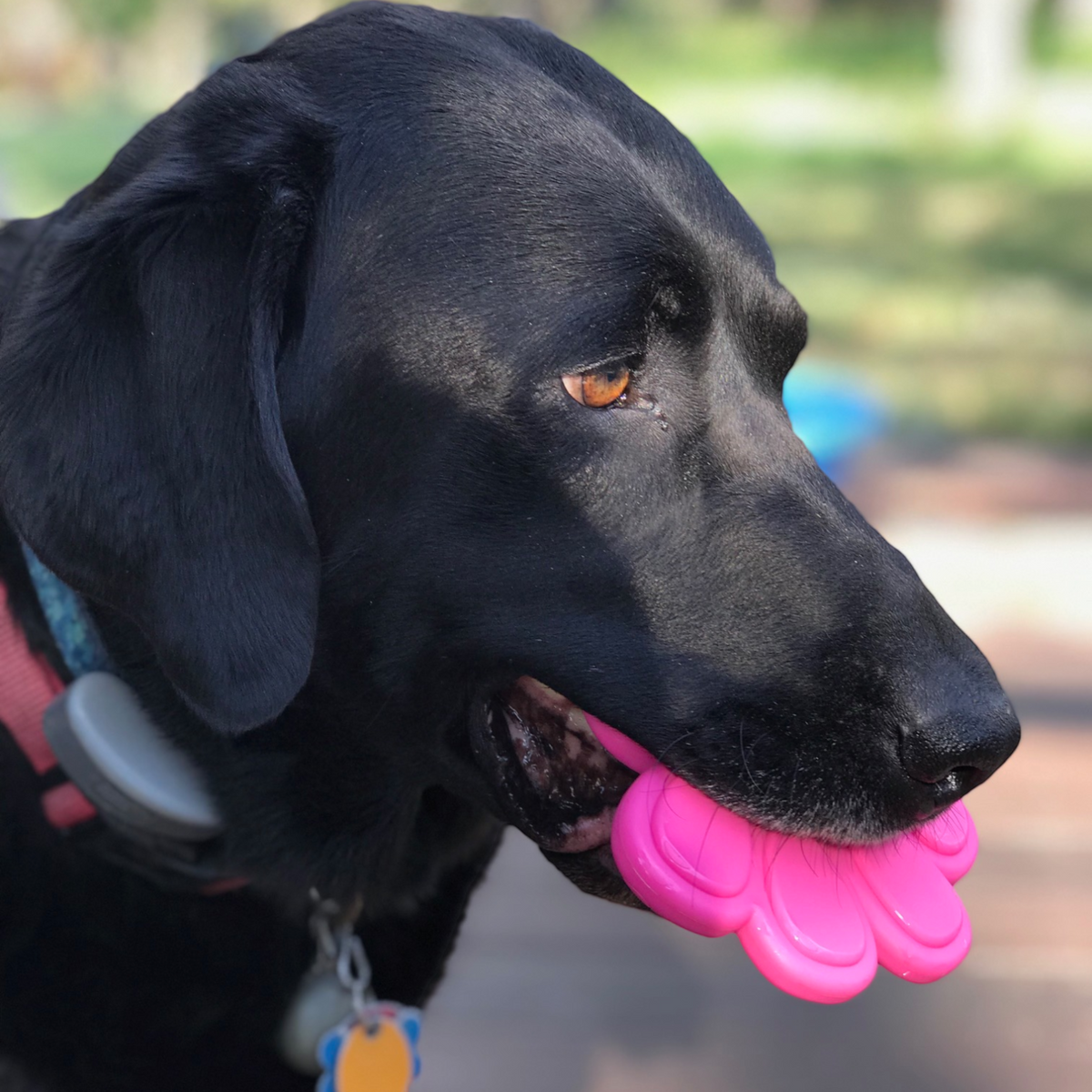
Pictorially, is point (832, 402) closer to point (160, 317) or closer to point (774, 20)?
point (160, 317)

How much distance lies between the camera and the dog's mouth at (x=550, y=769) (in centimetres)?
169

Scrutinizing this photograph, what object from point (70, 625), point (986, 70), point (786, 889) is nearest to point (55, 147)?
point (986, 70)

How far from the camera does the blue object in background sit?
575 cm

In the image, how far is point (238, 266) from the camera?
1.62 meters

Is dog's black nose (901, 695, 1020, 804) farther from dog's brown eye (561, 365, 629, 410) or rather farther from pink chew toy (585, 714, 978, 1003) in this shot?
dog's brown eye (561, 365, 629, 410)

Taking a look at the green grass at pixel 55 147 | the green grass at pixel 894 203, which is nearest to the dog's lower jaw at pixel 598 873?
the green grass at pixel 894 203

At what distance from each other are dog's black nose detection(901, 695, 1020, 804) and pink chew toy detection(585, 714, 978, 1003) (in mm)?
117

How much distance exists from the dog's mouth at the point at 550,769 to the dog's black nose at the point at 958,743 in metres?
0.35

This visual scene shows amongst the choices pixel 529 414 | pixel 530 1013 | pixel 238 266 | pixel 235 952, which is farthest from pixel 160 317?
pixel 530 1013

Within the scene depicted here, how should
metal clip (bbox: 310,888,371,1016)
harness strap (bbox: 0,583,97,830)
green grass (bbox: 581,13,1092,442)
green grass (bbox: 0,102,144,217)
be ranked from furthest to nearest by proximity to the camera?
green grass (bbox: 0,102,144,217) < green grass (bbox: 581,13,1092,442) < metal clip (bbox: 310,888,371,1016) < harness strap (bbox: 0,583,97,830)

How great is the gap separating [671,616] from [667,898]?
0.29 m

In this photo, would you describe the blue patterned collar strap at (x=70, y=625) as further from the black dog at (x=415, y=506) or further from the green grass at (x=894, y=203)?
the green grass at (x=894, y=203)

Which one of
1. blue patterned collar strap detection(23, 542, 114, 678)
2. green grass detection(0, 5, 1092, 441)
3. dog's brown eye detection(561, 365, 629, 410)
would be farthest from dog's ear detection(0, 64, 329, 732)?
green grass detection(0, 5, 1092, 441)

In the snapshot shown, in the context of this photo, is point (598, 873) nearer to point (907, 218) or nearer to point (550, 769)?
point (550, 769)
